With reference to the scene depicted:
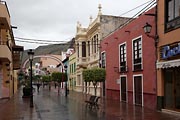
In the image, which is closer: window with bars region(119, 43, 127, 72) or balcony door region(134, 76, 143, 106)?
balcony door region(134, 76, 143, 106)

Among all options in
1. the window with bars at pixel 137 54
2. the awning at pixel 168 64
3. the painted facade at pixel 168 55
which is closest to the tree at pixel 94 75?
the window with bars at pixel 137 54

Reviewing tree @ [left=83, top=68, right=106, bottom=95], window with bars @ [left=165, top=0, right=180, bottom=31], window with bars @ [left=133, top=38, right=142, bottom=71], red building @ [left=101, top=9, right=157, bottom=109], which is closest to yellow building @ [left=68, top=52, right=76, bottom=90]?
red building @ [left=101, top=9, right=157, bottom=109]

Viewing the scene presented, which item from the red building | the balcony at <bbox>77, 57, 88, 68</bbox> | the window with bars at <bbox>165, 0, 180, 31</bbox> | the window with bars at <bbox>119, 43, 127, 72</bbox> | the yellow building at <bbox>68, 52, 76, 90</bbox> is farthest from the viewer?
the yellow building at <bbox>68, 52, 76, 90</bbox>

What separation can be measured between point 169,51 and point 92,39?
2054cm

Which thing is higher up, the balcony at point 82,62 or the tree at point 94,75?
the balcony at point 82,62

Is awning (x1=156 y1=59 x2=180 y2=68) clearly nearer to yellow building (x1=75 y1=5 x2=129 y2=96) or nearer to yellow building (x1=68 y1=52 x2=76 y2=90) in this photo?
yellow building (x1=75 y1=5 x2=129 y2=96)

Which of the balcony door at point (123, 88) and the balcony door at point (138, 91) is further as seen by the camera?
the balcony door at point (123, 88)

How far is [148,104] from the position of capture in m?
18.5

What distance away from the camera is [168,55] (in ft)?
51.2

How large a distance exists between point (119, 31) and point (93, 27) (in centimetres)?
942

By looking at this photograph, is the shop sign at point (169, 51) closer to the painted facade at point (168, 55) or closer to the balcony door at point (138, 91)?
the painted facade at point (168, 55)

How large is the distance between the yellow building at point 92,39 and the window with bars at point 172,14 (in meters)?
15.2

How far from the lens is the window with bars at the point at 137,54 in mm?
20172

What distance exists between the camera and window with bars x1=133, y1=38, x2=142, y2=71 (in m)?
20.2
